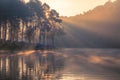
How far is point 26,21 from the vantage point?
444 feet

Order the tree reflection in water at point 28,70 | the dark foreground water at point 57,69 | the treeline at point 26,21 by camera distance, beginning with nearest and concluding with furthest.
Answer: the tree reflection in water at point 28,70, the dark foreground water at point 57,69, the treeline at point 26,21

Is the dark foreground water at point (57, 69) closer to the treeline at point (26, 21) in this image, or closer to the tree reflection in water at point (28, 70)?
the tree reflection in water at point (28, 70)

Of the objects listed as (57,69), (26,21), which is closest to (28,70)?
(57,69)

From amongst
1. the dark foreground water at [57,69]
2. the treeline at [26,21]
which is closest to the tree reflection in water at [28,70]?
the dark foreground water at [57,69]

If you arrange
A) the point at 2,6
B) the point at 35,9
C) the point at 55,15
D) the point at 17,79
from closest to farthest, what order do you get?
the point at 17,79 < the point at 2,6 < the point at 35,9 < the point at 55,15

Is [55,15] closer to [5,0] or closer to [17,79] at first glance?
[5,0]

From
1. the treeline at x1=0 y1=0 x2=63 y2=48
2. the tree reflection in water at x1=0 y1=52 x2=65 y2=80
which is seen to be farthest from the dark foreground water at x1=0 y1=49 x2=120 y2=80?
the treeline at x1=0 y1=0 x2=63 y2=48

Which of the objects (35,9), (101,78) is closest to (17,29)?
(35,9)

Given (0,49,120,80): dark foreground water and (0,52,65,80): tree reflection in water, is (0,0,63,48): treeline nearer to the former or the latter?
(0,49,120,80): dark foreground water

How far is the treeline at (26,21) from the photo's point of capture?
11323 cm

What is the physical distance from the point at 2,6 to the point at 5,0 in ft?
5.75

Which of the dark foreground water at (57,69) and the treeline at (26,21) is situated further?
the treeline at (26,21)

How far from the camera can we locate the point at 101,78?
27.0 metres

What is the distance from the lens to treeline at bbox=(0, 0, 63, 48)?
11323cm
